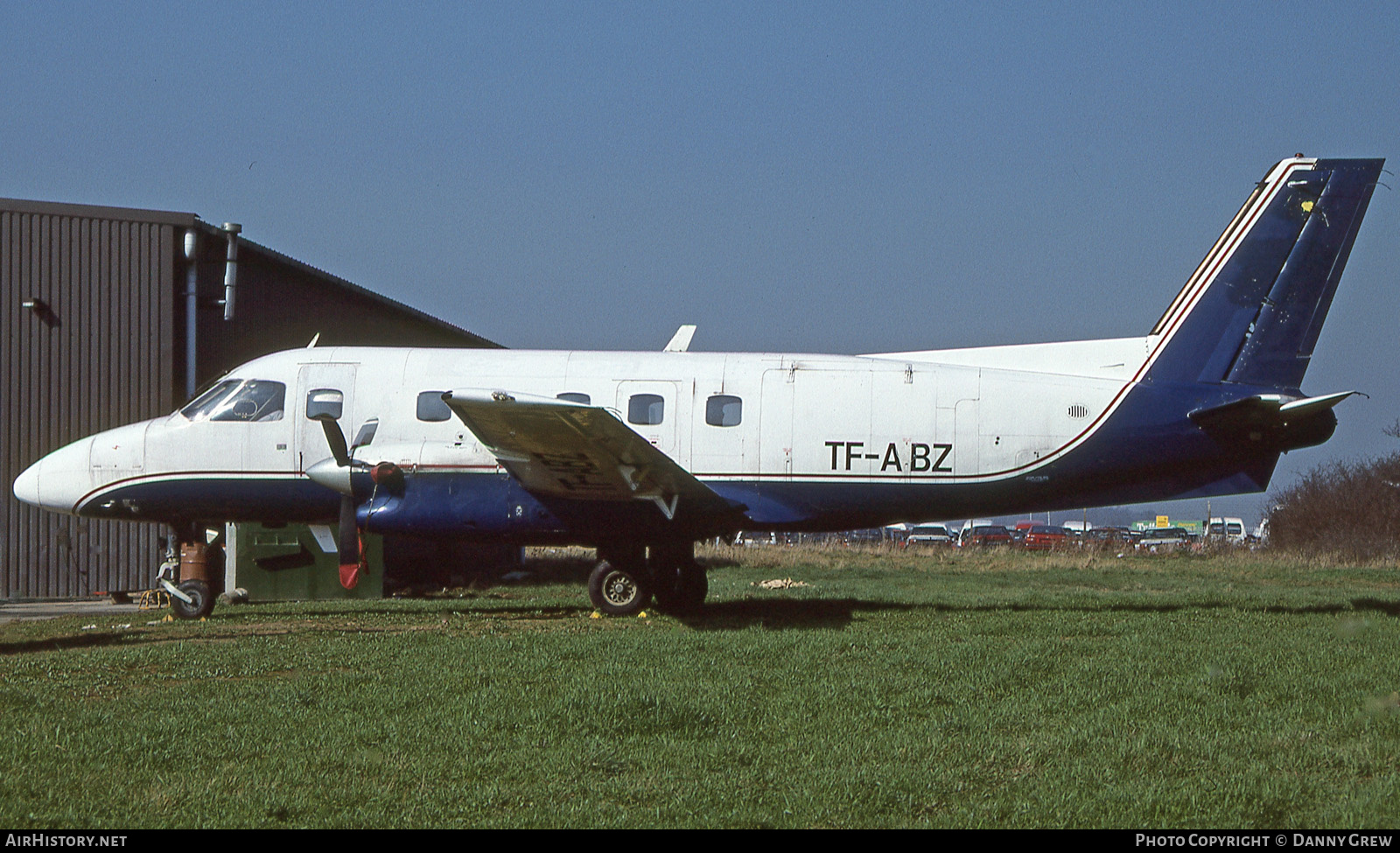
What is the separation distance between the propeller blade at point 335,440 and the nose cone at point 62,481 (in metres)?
3.73

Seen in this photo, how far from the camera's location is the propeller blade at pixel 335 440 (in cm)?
1349

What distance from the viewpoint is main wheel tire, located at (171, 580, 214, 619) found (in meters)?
15.0

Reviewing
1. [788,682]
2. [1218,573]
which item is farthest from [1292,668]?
[1218,573]

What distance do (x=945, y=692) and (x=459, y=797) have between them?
4.25 m

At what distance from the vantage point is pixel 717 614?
1462 centimetres

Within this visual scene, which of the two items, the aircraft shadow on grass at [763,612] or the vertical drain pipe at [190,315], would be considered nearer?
the aircraft shadow on grass at [763,612]

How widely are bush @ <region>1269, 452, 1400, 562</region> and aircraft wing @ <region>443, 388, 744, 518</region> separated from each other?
28.2m

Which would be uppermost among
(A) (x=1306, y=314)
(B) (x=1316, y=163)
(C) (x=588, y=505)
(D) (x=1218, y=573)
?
(B) (x=1316, y=163)

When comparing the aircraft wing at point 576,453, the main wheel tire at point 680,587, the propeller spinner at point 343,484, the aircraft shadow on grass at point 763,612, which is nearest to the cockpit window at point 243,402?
the propeller spinner at point 343,484

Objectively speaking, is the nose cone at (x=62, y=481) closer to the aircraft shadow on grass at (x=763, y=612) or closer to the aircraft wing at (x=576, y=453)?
the aircraft shadow on grass at (x=763, y=612)

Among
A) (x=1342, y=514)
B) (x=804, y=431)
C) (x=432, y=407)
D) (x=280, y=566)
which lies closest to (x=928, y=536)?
(x=1342, y=514)

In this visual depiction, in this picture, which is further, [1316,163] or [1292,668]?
[1316,163]

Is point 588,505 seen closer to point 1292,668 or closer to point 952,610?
point 952,610

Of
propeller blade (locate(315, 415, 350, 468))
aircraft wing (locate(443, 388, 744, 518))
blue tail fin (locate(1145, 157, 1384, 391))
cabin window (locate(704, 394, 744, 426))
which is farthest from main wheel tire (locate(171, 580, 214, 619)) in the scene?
blue tail fin (locate(1145, 157, 1384, 391))
